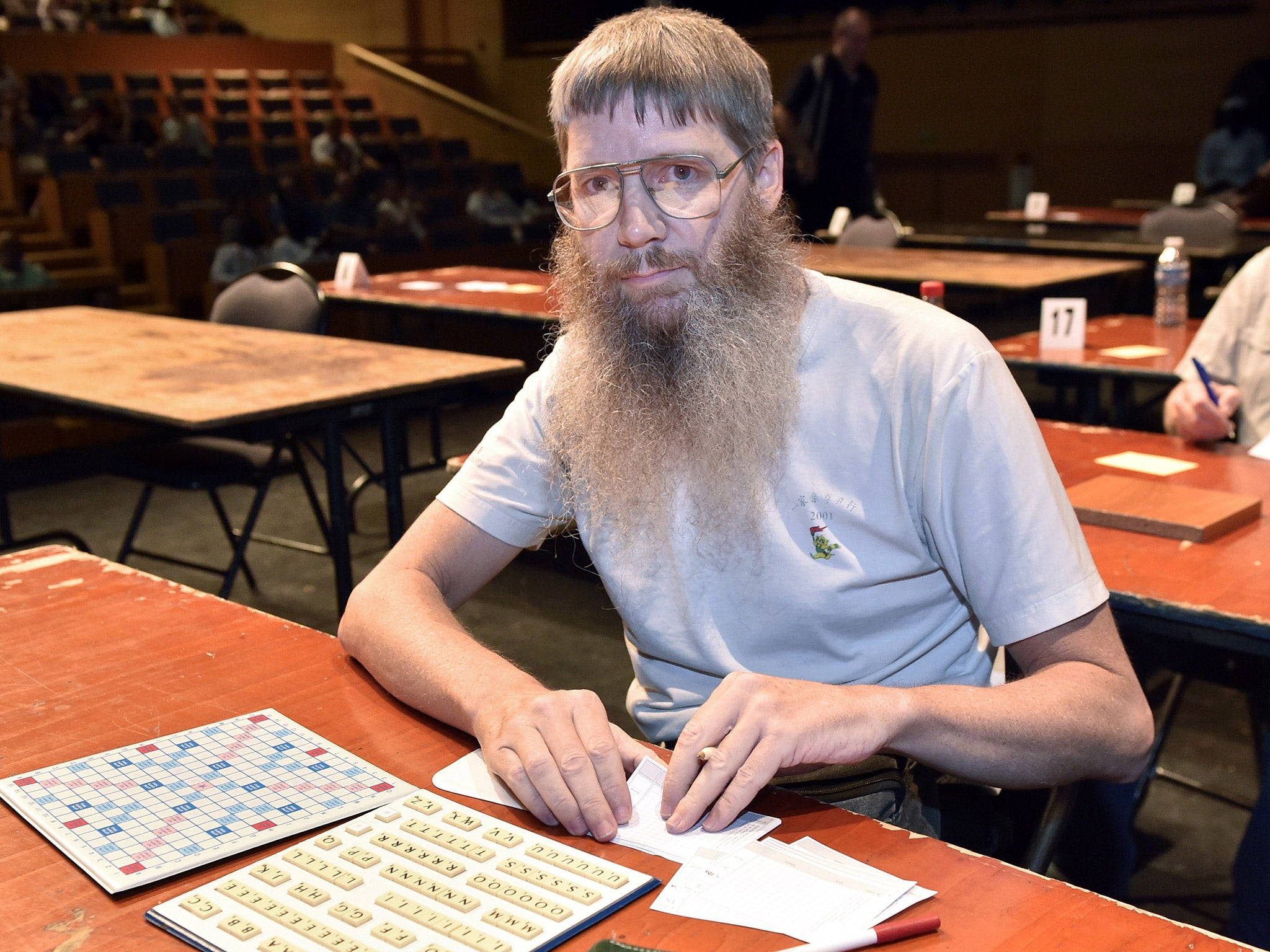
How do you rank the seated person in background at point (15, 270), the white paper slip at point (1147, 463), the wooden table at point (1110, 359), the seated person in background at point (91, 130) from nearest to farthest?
the white paper slip at point (1147, 463), the wooden table at point (1110, 359), the seated person in background at point (15, 270), the seated person in background at point (91, 130)

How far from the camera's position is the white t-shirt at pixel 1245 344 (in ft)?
7.72

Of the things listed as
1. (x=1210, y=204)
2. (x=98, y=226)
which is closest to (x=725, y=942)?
(x=1210, y=204)

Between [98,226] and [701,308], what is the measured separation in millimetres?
7003

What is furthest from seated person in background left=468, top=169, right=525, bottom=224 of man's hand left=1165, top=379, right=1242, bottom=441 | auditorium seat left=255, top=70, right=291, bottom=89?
man's hand left=1165, top=379, right=1242, bottom=441

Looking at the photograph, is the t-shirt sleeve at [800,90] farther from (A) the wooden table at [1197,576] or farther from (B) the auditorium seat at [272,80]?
(B) the auditorium seat at [272,80]

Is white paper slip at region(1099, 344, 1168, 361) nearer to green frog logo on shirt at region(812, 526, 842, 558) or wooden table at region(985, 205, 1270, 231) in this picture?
green frog logo on shirt at region(812, 526, 842, 558)

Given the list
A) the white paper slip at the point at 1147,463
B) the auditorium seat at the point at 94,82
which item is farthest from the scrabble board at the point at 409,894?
the auditorium seat at the point at 94,82

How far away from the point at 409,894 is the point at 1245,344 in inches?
85.5

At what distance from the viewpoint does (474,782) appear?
1.04 metres

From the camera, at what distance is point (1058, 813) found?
51.0 inches

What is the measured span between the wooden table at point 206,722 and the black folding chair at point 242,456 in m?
1.59

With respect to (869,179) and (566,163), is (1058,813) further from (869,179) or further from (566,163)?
(869,179)

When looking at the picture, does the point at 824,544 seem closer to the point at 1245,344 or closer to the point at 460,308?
the point at 1245,344

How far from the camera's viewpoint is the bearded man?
112 centimetres
